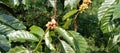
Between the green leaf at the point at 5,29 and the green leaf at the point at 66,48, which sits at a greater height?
the green leaf at the point at 5,29

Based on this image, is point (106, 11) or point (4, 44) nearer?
point (4, 44)

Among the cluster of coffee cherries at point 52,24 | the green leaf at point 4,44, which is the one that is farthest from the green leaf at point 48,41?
the green leaf at point 4,44

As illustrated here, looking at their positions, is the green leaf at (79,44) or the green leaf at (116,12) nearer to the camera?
the green leaf at (116,12)

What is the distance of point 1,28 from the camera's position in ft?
2.67

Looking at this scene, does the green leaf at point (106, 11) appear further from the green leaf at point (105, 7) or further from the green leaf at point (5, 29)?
the green leaf at point (5, 29)

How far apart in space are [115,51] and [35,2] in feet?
3.57

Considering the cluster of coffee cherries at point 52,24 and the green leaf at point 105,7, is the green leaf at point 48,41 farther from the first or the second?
the green leaf at point 105,7

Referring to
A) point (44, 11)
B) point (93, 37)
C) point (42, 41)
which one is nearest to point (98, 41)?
point (93, 37)

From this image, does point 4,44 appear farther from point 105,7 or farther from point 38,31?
point 105,7

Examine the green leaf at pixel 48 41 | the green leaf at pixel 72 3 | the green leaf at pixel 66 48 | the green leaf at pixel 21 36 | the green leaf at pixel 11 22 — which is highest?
the green leaf at pixel 72 3

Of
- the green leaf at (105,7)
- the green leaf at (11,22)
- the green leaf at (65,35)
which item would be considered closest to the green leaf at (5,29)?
the green leaf at (11,22)

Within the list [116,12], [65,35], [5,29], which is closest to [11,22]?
[5,29]


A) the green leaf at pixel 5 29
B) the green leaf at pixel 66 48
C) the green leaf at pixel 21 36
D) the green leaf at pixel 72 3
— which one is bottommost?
the green leaf at pixel 66 48

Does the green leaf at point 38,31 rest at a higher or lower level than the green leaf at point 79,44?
higher
